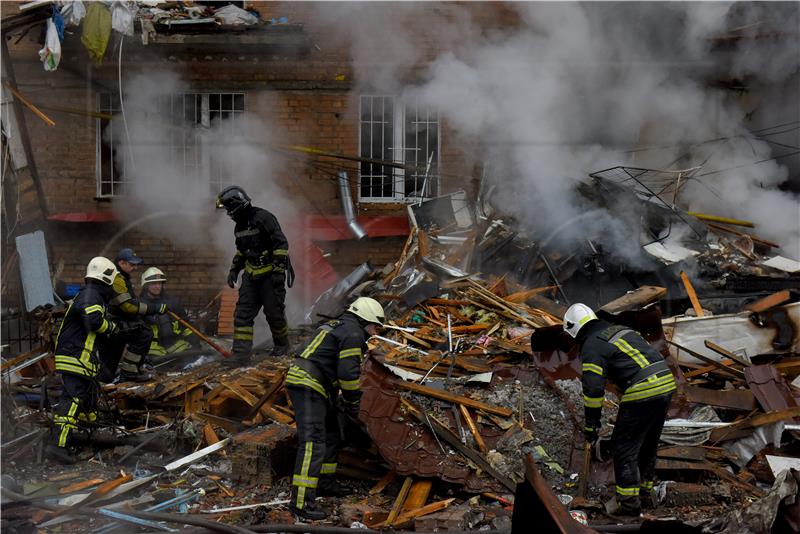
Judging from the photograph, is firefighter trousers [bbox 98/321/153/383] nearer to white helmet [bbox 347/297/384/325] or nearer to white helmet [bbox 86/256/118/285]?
white helmet [bbox 86/256/118/285]

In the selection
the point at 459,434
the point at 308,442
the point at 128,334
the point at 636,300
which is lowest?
the point at 459,434

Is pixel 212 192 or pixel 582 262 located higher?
pixel 212 192

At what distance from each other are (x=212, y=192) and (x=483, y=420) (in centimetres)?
660

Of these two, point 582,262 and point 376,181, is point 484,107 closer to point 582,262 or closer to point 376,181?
point 376,181

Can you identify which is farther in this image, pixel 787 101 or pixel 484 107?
pixel 787 101

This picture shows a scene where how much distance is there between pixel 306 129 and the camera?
36.4 ft

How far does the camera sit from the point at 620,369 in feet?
18.0

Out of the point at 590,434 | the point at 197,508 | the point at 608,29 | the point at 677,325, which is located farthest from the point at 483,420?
the point at 608,29

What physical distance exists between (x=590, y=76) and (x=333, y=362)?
748 centimetres

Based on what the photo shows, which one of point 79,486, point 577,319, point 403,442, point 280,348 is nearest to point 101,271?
point 79,486

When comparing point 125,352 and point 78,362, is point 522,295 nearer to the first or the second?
point 125,352

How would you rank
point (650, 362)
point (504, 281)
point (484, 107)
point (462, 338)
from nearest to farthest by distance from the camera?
point (650, 362)
point (462, 338)
point (504, 281)
point (484, 107)

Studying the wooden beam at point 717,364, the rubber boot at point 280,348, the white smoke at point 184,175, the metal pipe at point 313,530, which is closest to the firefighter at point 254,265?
the rubber boot at point 280,348

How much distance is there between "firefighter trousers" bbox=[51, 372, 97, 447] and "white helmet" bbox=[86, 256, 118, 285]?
3.04 ft
